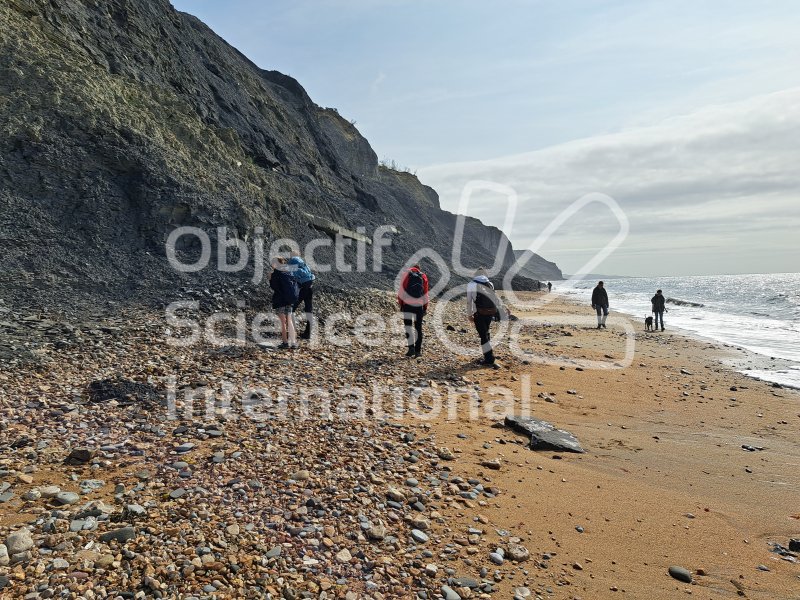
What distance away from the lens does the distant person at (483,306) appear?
10617 mm

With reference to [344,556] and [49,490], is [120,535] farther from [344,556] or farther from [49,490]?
[344,556]

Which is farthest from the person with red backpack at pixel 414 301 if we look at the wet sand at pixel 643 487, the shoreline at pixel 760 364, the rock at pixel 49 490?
the shoreline at pixel 760 364

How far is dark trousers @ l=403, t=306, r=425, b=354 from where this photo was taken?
1107cm

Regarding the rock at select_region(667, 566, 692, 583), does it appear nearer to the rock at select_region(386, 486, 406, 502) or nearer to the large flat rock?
the rock at select_region(386, 486, 406, 502)

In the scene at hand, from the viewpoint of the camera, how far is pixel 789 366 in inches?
536

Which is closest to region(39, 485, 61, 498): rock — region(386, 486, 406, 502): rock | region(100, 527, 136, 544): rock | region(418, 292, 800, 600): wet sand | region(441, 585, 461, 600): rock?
region(100, 527, 136, 544): rock

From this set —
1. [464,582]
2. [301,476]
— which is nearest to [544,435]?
[464,582]

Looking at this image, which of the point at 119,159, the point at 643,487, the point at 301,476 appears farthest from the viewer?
the point at 119,159

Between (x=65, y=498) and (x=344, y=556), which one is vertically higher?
(x=65, y=498)

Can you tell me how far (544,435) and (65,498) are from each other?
5.61 metres

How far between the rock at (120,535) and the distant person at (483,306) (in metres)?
8.30

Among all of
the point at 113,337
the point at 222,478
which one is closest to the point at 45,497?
the point at 222,478

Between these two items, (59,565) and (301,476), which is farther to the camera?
(301,476)

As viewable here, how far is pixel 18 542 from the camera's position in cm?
316
